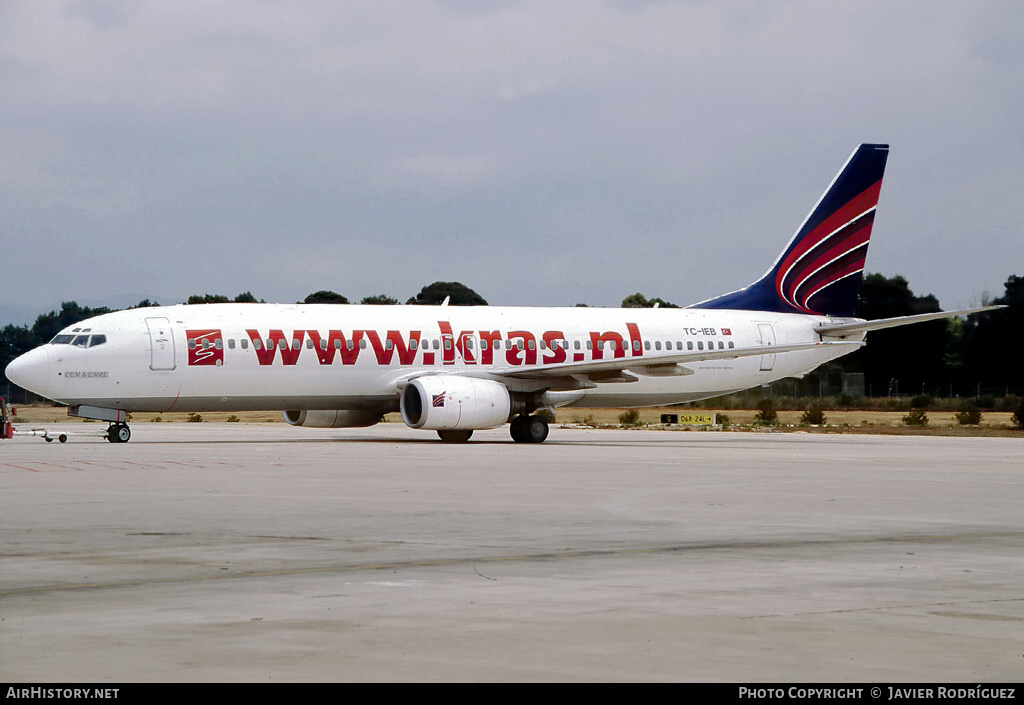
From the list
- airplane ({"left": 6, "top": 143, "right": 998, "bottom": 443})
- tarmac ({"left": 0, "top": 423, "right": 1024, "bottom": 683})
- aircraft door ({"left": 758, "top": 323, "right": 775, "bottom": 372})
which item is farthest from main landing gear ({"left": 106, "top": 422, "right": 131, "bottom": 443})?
aircraft door ({"left": 758, "top": 323, "right": 775, "bottom": 372})

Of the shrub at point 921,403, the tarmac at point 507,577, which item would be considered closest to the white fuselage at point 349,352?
the tarmac at point 507,577

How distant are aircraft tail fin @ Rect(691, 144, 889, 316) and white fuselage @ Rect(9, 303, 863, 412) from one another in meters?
1.50

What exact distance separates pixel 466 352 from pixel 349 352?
146 inches

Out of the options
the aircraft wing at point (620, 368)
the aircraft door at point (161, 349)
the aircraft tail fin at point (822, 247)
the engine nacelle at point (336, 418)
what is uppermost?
the aircraft tail fin at point (822, 247)

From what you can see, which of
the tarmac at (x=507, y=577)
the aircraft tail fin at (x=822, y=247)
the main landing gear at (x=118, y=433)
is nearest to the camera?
the tarmac at (x=507, y=577)

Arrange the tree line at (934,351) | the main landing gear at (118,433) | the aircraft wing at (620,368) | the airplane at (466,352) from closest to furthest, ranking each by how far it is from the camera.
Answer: the airplane at (466,352) < the main landing gear at (118,433) < the aircraft wing at (620,368) < the tree line at (934,351)

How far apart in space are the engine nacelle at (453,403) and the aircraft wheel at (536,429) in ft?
5.20

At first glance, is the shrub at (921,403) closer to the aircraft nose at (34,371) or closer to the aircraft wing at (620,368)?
the aircraft wing at (620,368)

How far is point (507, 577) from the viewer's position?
10.8m

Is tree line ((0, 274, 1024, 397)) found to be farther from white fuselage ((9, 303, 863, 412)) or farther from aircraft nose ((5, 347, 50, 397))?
aircraft nose ((5, 347, 50, 397))

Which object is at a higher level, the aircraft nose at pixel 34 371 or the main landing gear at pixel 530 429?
the aircraft nose at pixel 34 371

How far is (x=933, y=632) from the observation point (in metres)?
8.27

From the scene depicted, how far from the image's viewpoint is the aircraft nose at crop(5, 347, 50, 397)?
1374 inches

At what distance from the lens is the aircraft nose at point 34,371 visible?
34906mm
